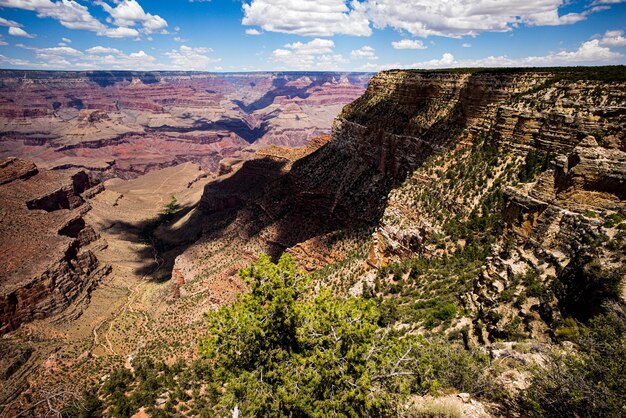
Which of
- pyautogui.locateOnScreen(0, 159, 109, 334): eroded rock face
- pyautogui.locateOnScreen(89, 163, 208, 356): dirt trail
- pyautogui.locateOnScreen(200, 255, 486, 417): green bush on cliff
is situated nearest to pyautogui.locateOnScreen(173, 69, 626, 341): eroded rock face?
pyautogui.locateOnScreen(200, 255, 486, 417): green bush on cliff

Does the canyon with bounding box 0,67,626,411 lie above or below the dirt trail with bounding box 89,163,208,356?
above

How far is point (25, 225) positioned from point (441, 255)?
2999 inches

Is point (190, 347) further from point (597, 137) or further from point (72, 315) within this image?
point (597, 137)

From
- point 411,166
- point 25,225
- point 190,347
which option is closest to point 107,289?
point 25,225

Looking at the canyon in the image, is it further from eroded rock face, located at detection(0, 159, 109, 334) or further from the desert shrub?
the desert shrub

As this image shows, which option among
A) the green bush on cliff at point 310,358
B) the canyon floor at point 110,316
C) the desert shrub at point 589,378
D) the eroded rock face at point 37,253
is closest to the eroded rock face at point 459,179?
the desert shrub at point 589,378

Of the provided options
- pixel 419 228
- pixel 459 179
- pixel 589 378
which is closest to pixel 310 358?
pixel 589 378

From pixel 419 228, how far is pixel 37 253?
63.9 meters

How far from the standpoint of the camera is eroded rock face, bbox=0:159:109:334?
5059cm

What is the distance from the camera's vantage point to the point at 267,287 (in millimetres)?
14367

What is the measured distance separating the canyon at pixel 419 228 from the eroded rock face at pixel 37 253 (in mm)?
787

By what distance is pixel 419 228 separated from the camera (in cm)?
2819

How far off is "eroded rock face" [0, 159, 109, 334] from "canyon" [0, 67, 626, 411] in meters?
0.79

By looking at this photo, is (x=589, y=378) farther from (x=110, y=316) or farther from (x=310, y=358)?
(x=110, y=316)
